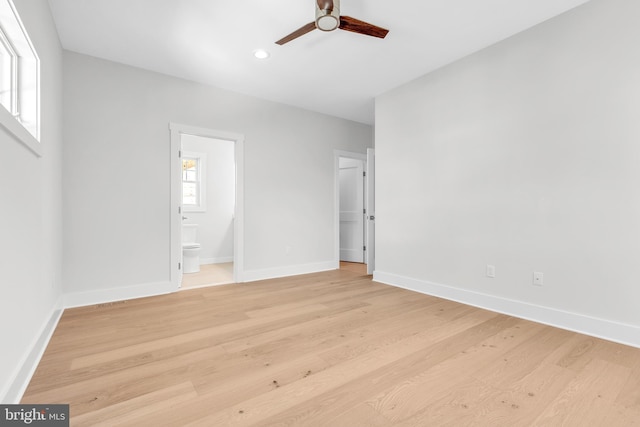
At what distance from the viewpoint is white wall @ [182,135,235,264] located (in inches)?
228

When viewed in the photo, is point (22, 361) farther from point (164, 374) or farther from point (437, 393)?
point (437, 393)

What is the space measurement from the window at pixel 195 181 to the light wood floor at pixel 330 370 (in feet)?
10.3

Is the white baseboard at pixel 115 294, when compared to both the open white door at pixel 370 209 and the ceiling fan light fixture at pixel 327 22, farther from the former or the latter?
the ceiling fan light fixture at pixel 327 22

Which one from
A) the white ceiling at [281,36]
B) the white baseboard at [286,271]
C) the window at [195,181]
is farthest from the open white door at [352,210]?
the window at [195,181]

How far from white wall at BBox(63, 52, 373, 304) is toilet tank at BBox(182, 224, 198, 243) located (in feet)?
5.51

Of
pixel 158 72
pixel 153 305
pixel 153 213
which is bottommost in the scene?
pixel 153 305

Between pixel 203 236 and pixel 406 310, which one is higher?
pixel 203 236

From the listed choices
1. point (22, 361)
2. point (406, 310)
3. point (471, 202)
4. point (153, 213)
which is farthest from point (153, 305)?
point (471, 202)

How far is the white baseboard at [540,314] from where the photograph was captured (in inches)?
85.8

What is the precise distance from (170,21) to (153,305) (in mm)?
2753

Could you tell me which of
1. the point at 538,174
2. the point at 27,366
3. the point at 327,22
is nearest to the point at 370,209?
the point at 538,174

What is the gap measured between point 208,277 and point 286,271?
1.19 metres

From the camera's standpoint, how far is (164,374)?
1751mm

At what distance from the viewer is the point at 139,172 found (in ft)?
11.1
